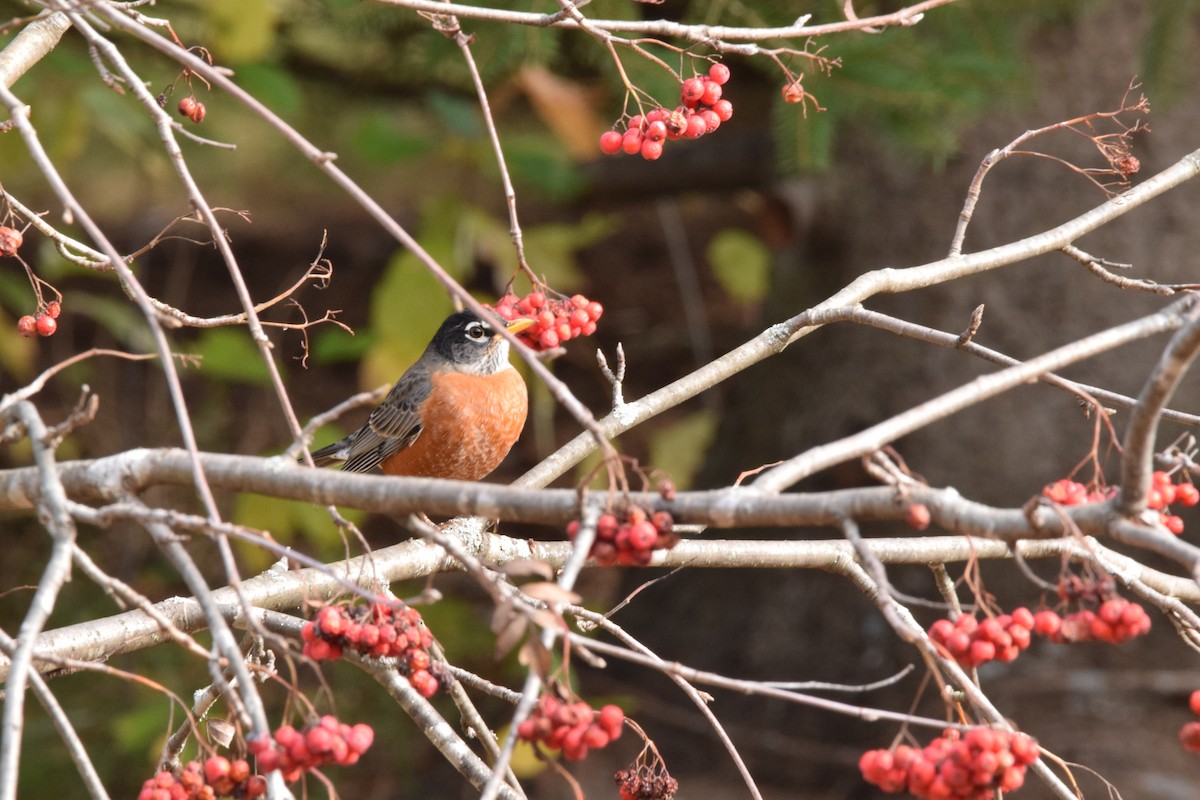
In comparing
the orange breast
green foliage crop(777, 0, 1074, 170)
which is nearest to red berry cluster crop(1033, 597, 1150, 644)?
the orange breast

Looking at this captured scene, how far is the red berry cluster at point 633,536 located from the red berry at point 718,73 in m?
1.06

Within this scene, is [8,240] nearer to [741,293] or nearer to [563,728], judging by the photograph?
[563,728]

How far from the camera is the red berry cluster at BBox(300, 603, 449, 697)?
1.53 metres

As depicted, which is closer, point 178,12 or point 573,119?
point 178,12

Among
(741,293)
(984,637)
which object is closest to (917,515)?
(984,637)

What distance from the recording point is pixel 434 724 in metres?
2.01

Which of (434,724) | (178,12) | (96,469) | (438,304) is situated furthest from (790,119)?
(96,469)

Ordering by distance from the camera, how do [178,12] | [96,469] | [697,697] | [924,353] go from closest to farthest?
[96,469] < [697,697] < [178,12] < [924,353]

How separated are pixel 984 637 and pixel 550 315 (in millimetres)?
1030

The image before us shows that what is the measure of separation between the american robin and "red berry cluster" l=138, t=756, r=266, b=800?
6.38ft

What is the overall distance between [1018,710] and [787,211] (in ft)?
7.44

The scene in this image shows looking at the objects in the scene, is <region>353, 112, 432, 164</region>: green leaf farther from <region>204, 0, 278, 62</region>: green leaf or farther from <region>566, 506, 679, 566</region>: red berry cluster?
<region>566, 506, 679, 566</region>: red berry cluster

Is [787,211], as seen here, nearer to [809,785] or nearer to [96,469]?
[809,785]

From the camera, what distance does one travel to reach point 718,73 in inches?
84.0
